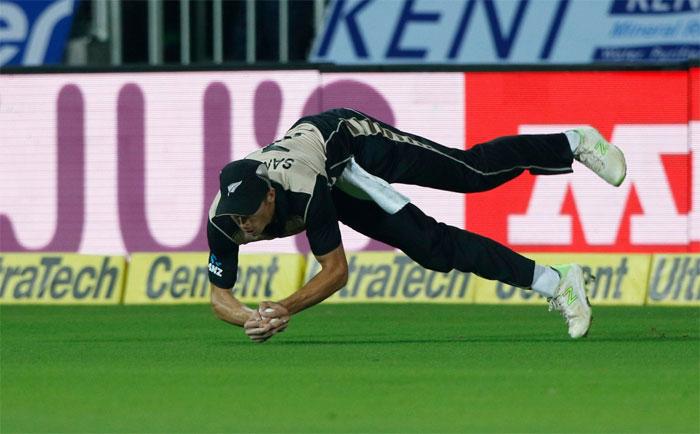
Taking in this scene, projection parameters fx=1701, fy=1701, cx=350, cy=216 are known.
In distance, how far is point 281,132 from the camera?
53.9 feet

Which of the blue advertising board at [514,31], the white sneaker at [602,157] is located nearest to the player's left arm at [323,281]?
the white sneaker at [602,157]

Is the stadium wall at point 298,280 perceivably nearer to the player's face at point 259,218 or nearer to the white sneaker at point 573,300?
the white sneaker at point 573,300

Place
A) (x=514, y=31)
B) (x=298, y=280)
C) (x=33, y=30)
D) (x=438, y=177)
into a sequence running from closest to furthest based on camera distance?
(x=438, y=177)
(x=298, y=280)
(x=514, y=31)
(x=33, y=30)

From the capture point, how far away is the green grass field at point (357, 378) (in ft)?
22.4

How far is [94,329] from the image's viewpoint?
11938mm

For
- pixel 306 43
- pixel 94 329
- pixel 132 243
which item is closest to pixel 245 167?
pixel 94 329

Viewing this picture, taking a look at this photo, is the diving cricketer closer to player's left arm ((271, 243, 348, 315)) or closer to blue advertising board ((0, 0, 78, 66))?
player's left arm ((271, 243, 348, 315))

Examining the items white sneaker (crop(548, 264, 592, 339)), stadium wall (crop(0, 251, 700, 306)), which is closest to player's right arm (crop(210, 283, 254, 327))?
white sneaker (crop(548, 264, 592, 339))

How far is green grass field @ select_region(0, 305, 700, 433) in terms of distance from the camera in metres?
6.81

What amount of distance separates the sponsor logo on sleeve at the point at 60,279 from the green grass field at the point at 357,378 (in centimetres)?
309

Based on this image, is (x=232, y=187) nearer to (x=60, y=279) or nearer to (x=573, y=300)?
(x=573, y=300)

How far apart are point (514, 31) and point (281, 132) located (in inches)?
322

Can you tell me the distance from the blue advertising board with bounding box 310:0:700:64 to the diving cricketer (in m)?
13.5

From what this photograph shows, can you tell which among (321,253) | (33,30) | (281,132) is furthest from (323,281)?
(33,30)
